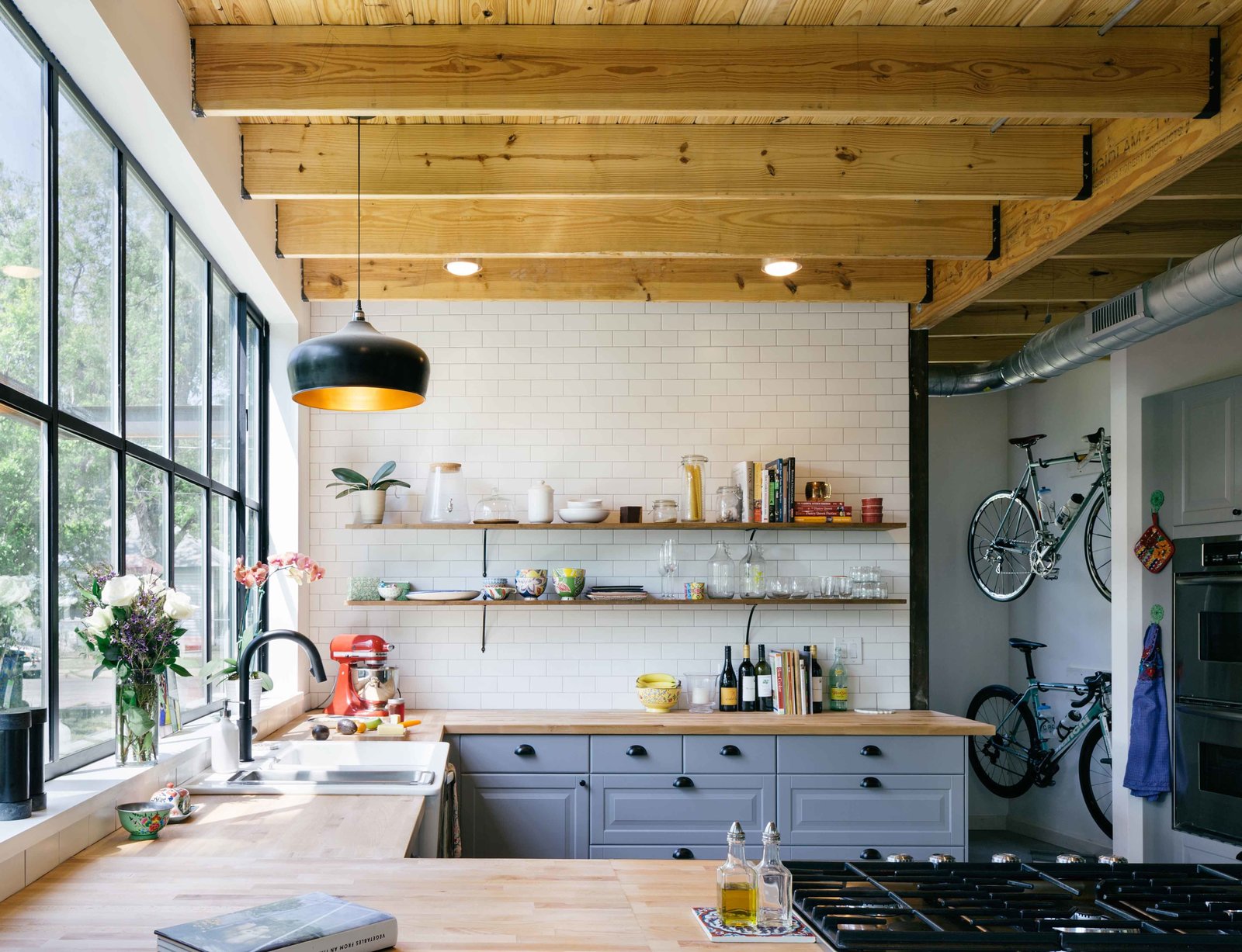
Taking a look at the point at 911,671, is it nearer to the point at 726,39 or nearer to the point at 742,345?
the point at 742,345

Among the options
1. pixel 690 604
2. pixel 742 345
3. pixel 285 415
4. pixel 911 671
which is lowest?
pixel 911 671

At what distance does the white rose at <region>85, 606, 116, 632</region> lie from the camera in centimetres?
274

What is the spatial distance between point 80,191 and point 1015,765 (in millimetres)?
6610

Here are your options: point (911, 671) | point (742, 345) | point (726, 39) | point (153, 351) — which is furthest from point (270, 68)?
point (911, 671)

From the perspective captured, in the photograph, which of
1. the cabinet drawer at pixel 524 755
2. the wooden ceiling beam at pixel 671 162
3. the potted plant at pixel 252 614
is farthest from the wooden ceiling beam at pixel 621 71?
the cabinet drawer at pixel 524 755

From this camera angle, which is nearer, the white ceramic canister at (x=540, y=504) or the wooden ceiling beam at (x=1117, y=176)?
the wooden ceiling beam at (x=1117, y=176)

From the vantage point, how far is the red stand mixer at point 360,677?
4750 millimetres

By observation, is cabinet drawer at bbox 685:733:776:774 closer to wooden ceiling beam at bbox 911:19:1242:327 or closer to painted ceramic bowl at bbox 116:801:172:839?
wooden ceiling beam at bbox 911:19:1242:327

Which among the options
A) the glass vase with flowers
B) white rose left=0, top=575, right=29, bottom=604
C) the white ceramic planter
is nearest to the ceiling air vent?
the white ceramic planter

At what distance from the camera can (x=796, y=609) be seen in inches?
Answer: 208

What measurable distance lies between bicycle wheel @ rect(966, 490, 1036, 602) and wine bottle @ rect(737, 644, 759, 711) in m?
2.84

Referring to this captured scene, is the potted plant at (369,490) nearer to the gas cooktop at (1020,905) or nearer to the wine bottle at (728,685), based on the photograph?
the wine bottle at (728,685)

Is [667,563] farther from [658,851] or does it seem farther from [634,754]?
[658,851]

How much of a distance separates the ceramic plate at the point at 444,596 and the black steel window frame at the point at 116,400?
0.78m
